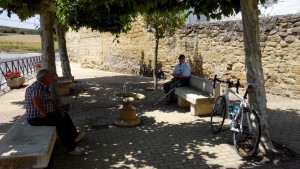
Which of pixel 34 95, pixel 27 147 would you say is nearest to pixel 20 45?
pixel 34 95

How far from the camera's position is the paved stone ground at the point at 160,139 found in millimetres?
4586

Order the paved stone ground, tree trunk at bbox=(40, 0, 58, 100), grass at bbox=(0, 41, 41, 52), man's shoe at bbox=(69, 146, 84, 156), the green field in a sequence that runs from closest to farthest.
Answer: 1. the paved stone ground
2. man's shoe at bbox=(69, 146, 84, 156)
3. tree trunk at bbox=(40, 0, 58, 100)
4. grass at bbox=(0, 41, 41, 52)
5. the green field

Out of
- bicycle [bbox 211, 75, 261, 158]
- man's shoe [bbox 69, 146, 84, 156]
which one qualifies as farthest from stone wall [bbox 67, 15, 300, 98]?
man's shoe [bbox 69, 146, 84, 156]

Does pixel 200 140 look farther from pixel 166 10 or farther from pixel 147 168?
pixel 166 10

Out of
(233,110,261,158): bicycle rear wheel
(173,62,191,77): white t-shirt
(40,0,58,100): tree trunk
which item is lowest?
(233,110,261,158): bicycle rear wheel

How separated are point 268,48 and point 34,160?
7911 millimetres

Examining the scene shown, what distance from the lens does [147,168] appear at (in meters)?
4.42

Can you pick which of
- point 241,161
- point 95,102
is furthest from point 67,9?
point 241,161

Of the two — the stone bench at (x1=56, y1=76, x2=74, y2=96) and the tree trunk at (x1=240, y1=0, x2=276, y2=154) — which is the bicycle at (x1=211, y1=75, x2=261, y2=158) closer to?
the tree trunk at (x1=240, y1=0, x2=276, y2=154)

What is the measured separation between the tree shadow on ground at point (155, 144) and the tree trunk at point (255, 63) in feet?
1.38

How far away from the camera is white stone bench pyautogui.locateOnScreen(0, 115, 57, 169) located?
3621mm

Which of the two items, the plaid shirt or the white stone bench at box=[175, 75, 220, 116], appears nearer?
the plaid shirt

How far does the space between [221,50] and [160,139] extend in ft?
20.8

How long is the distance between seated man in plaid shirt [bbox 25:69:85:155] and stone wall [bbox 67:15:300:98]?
6.64 meters
